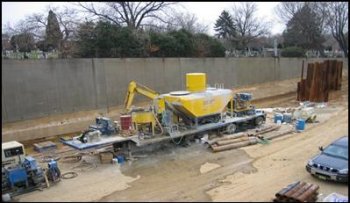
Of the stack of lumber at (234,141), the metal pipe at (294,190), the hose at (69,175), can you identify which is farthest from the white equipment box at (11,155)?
the metal pipe at (294,190)

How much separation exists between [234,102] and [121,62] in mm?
9340

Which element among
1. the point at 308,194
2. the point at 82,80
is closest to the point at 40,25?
the point at 82,80

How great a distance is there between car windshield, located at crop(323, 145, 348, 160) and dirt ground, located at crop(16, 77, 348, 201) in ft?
3.37

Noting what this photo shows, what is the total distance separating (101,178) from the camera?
13.9 metres

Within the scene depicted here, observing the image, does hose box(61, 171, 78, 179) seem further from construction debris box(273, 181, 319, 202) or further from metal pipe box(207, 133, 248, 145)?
construction debris box(273, 181, 319, 202)

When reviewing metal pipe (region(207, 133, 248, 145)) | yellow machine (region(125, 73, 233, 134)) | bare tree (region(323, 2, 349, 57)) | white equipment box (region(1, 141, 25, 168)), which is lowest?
metal pipe (region(207, 133, 248, 145))

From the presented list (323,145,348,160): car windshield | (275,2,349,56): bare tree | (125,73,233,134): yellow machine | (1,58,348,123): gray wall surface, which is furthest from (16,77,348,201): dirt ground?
(275,2,349,56): bare tree

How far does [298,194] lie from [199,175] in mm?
4164

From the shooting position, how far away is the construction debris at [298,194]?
10578 mm

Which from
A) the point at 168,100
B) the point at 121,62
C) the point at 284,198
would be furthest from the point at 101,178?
the point at 121,62

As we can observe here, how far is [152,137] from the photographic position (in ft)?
54.6

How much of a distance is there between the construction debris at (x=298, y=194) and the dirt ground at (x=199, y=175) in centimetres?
66

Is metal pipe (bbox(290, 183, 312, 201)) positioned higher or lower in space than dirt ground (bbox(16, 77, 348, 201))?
higher

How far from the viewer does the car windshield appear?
504 inches
